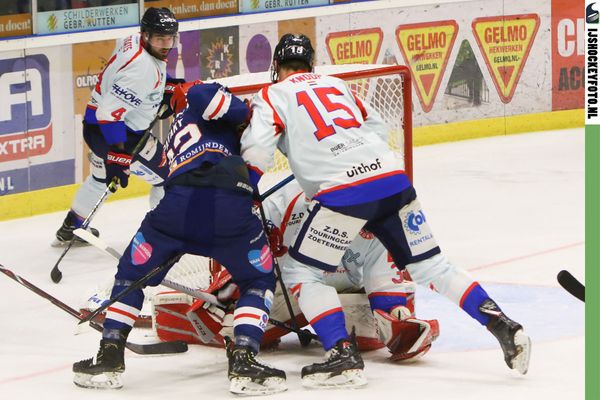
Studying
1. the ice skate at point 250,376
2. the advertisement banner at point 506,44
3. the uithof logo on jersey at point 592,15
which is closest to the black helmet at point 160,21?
the ice skate at point 250,376

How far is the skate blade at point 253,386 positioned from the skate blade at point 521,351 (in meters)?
0.74

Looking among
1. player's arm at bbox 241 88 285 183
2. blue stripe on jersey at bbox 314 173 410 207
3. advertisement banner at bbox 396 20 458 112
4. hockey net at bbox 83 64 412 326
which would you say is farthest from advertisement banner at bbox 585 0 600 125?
advertisement banner at bbox 396 20 458 112

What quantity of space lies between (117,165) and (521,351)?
8.31 feet

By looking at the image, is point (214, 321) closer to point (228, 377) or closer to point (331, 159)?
point (228, 377)

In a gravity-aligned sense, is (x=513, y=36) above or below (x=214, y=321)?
above

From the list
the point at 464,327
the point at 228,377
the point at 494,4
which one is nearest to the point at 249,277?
the point at 228,377

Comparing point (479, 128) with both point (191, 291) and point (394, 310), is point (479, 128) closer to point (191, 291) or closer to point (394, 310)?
point (394, 310)

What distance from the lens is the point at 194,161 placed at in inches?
173

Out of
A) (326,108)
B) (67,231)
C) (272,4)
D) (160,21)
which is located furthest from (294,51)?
(272,4)

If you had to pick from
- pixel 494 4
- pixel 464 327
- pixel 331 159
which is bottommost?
pixel 464 327

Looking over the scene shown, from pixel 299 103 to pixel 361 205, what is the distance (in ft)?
1.23

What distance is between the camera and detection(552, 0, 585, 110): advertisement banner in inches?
407

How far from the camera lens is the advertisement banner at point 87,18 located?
7.80m

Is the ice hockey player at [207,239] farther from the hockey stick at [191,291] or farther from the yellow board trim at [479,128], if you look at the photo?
the yellow board trim at [479,128]
